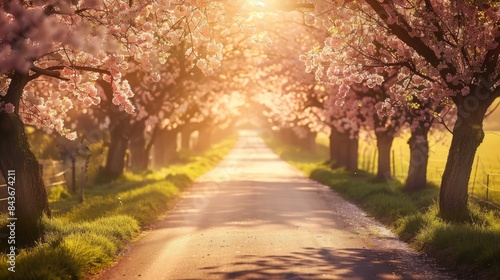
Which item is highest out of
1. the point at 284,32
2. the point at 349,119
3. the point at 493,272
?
the point at 284,32

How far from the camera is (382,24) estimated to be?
16.8 m

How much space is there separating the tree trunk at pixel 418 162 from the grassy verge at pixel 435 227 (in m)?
0.53

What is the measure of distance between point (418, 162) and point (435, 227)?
1222 cm

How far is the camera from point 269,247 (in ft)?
47.9

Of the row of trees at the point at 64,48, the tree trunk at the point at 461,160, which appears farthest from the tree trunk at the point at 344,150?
the row of trees at the point at 64,48

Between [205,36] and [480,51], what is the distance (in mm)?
6485

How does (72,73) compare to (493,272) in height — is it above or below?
above

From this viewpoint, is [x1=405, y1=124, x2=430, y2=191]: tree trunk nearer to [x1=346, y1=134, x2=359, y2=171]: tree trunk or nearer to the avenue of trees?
the avenue of trees

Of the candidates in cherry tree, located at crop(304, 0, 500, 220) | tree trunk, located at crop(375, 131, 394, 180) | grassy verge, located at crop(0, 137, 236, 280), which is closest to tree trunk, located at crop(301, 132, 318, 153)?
A: tree trunk, located at crop(375, 131, 394, 180)

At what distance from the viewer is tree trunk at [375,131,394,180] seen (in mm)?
32562

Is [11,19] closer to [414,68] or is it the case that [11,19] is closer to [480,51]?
[414,68]

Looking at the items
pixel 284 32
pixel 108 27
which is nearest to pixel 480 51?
pixel 108 27

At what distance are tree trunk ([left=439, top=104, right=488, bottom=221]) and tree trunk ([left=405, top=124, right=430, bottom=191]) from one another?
9.96 metres

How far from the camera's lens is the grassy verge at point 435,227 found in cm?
1198
